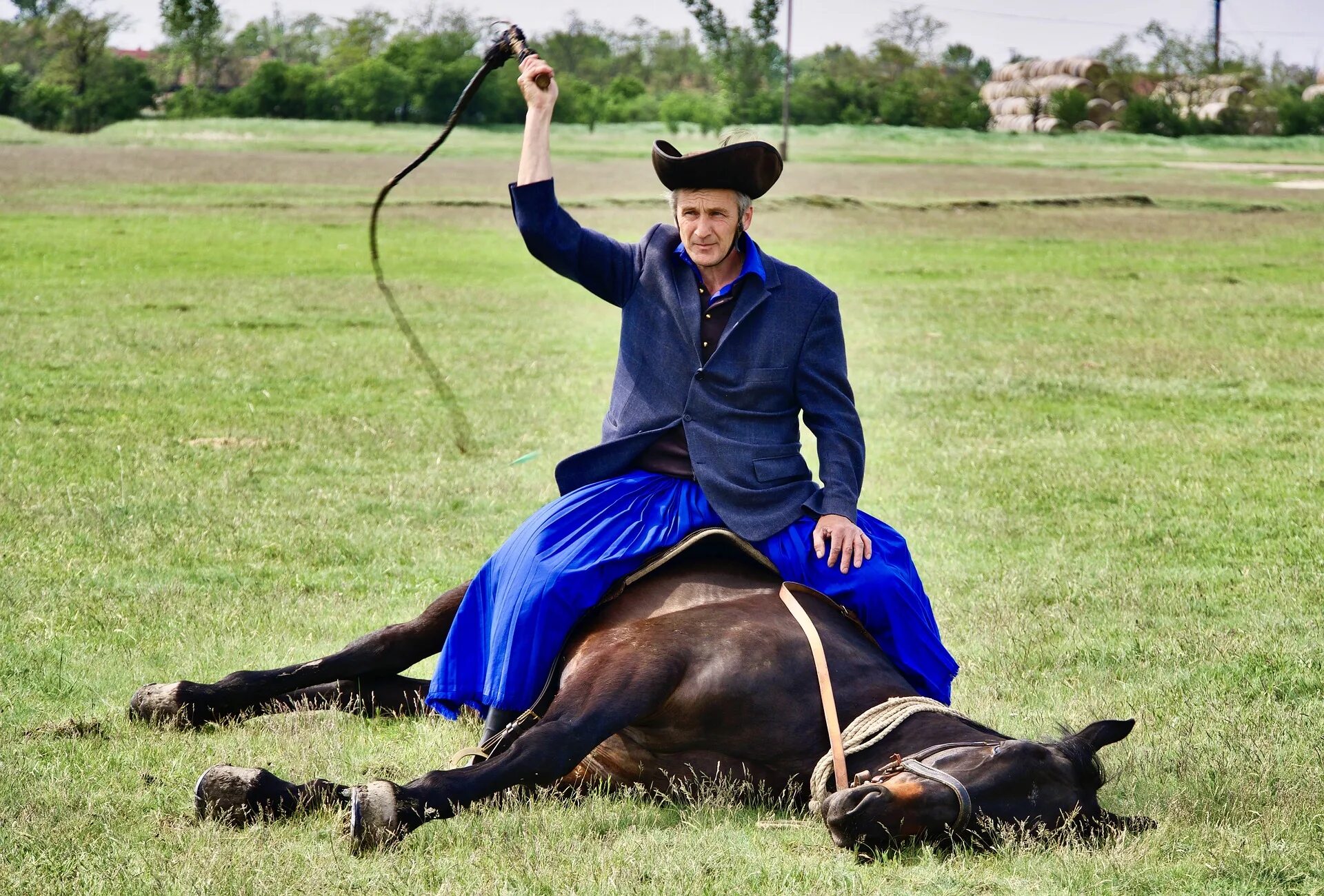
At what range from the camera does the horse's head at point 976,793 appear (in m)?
3.76

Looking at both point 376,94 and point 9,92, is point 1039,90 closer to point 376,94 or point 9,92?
point 376,94

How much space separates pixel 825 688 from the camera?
4.24 meters

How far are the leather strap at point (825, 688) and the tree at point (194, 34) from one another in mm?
36463

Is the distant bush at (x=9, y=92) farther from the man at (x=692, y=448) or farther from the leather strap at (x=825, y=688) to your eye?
the leather strap at (x=825, y=688)

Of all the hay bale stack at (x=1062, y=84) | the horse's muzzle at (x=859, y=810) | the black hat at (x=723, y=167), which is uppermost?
the hay bale stack at (x=1062, y=84)

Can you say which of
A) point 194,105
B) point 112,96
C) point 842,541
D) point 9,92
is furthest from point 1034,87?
point 842,541

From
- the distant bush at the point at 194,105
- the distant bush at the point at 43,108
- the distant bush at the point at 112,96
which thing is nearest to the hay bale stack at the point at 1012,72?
the distant bush at the point at 194,105

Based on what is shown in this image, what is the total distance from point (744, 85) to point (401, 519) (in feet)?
202

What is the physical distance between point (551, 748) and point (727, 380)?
1405 millimetres

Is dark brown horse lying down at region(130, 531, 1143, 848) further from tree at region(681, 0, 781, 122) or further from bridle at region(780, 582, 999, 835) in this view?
tree at region(681, 0, 781, 122)

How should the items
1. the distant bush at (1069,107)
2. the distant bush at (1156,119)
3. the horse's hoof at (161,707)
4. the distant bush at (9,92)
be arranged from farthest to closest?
1. the distant bush at (1069,107)
2. the distant bush at (1156,119)
3. the distant bush at (9,92)
4. the horse's hoof at (161,707)

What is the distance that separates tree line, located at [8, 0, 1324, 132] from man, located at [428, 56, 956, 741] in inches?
1653

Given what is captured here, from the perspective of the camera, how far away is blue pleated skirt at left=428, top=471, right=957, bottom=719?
15.0ft

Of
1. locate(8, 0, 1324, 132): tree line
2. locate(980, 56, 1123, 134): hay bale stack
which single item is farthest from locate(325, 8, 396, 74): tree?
locate(980, 56, 1123, 134): hay bale stack
